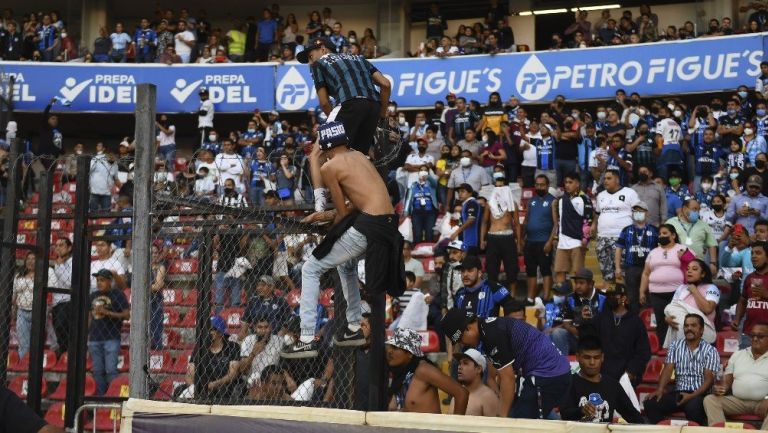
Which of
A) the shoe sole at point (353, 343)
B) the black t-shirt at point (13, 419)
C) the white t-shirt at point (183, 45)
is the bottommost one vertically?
the black t-shirt at point (13, 419)

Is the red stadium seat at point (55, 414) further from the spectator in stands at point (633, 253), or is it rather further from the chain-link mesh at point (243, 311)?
the spectator in stands at point (633, 253)

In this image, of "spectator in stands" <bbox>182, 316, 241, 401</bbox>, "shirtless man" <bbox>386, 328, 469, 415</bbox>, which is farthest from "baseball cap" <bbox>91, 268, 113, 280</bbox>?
"shirtless man" <bbox>386, 328, 469, 415</bbox>

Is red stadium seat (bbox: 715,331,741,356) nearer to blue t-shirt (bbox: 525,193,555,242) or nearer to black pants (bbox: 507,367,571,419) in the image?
blue t-shirt (bbox: 525,193,555,242)

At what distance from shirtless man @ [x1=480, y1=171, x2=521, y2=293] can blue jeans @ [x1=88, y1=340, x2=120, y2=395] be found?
563 centimetres

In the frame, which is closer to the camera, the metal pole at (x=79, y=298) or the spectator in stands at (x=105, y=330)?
the metal pole at (x=79, y=298)

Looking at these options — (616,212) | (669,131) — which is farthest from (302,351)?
(669,131)

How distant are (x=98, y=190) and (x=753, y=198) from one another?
37.7 feet

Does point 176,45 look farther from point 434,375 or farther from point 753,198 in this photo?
point 434,375

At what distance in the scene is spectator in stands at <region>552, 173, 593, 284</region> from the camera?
632 inches

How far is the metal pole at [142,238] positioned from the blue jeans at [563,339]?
22.2 ft

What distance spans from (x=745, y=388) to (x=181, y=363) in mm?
5429

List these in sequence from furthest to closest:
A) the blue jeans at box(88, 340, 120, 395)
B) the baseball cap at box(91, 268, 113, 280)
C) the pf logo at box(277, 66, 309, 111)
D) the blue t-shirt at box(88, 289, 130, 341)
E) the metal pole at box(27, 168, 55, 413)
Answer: the pf logo at box(277, 66, 309, 111) < the blue jeans at box(88, 340, 120, 395) < the blue t-shirt at box(88, 289, 130, 341) < the baseball cap at box(91, 268, 113, 280) < the metal pole at box(27, 168, 55, 413)

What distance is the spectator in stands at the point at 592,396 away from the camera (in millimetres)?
9727

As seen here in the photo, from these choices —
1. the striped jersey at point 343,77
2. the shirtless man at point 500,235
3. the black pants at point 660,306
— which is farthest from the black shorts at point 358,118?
the shirtless man at point 500,235
